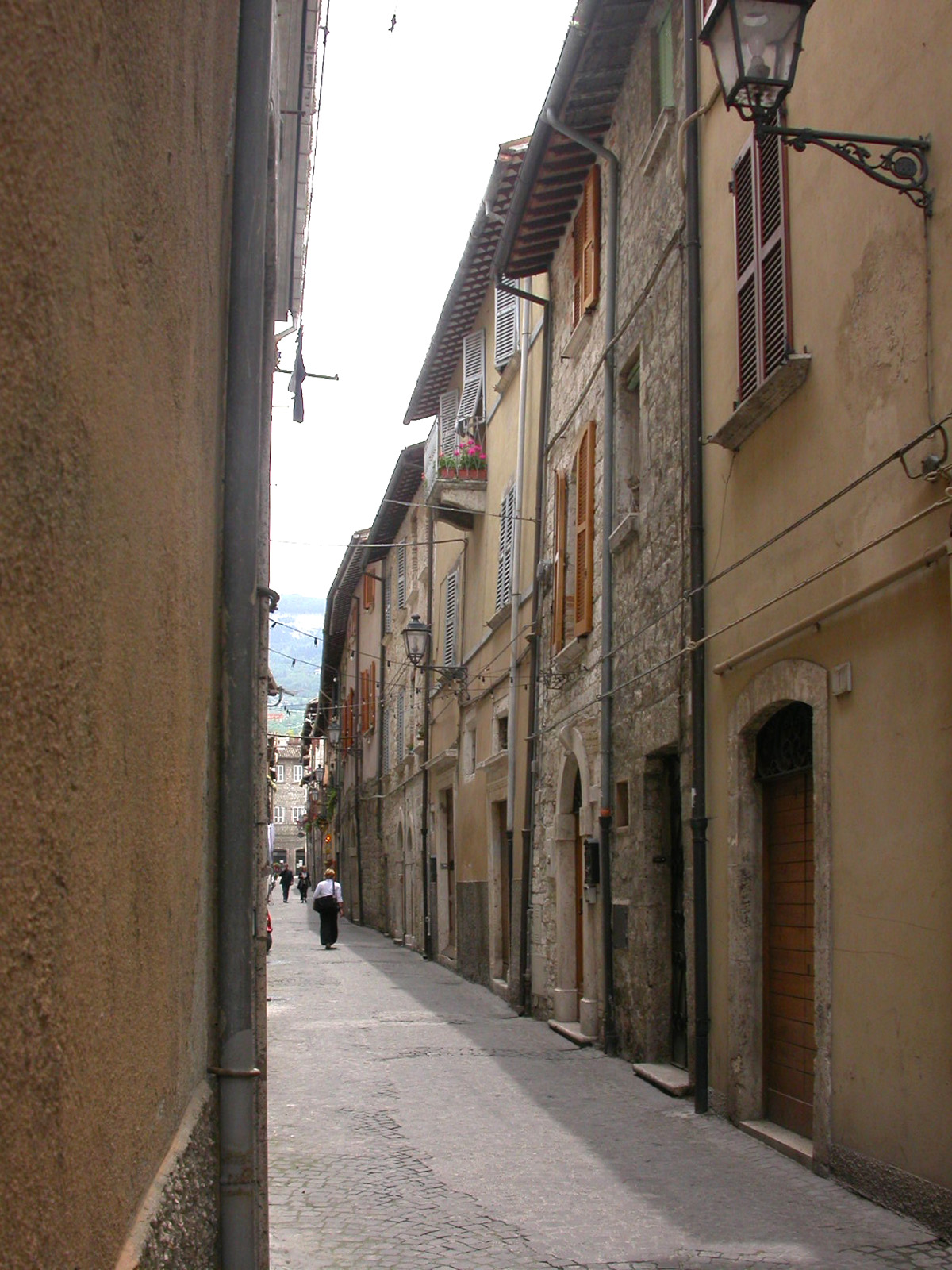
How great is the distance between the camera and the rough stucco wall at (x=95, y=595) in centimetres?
160

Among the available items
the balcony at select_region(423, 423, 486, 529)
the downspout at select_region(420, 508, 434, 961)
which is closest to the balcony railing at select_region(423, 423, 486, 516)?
the balcony at select_region(423, 423, 486, 529)

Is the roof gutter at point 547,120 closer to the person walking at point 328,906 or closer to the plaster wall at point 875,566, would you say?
the plaster wall at point 875,566

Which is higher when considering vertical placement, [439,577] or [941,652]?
[439,577]

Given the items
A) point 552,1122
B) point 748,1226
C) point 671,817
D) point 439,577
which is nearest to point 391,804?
point 439,577

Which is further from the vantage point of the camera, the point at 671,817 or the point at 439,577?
the point at 439,577

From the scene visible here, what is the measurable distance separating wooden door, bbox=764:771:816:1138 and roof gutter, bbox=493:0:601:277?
22.2 feet

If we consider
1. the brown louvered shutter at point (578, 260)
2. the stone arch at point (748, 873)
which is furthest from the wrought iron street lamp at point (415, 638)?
the stone arch at point (748, 873)

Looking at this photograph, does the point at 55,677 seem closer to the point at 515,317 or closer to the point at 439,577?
the point at 515,317

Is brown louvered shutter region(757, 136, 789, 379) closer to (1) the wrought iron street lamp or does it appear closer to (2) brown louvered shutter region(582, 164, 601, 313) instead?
(2) brown louvered shutter region(582, 164, 601, 313)

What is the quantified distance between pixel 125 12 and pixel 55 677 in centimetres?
106

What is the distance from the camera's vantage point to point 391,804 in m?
31.1

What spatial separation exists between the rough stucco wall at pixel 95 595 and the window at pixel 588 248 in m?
A: 10.3

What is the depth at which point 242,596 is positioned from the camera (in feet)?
15.4

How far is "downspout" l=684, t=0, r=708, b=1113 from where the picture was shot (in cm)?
916
